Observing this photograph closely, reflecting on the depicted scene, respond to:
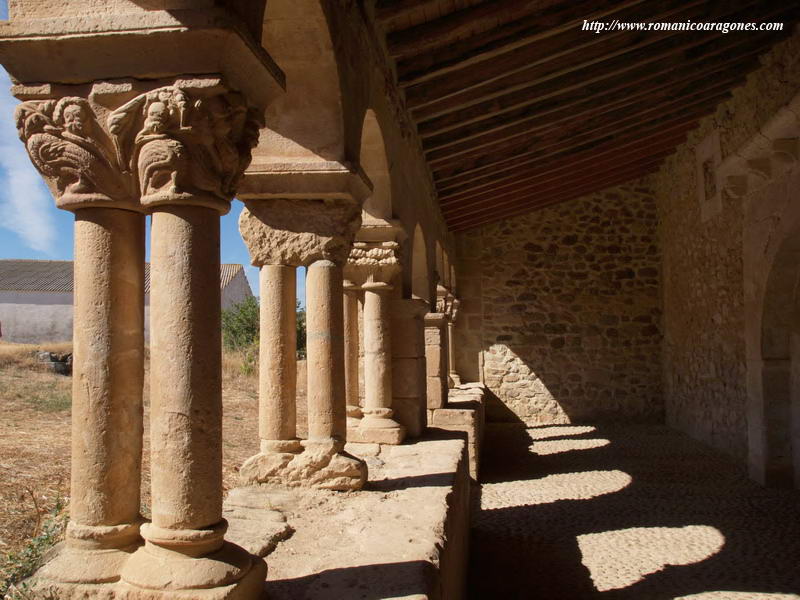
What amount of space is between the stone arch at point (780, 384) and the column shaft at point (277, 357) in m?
4.63

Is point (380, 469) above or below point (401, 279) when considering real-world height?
below

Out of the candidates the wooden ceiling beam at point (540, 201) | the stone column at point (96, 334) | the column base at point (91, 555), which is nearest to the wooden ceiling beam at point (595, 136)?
the wooden ceiling beam at point (540, 201)

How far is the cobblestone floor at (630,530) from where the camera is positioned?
13.3 ft

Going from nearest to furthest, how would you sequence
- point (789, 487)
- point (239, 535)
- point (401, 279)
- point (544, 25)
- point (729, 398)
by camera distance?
point (239, 535) < point (544, 25) < point (401, 279) < point (789, 487) < point (729, 398)

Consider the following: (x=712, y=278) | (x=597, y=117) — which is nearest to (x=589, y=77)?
(x=597, y=117)

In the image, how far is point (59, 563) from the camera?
1.92m

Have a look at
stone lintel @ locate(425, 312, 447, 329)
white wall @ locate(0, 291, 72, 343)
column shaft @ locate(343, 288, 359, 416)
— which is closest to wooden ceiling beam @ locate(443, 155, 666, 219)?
stone lintel @ locate(425, 312, 447, 329)

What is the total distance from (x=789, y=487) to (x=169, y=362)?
20.1 ft

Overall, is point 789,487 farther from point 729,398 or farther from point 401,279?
point 401,279

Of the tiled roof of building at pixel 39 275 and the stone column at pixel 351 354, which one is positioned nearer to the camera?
the stone column at pixel 351 354

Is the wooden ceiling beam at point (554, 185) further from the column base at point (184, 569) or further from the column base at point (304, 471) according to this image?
Answer: the column base at point (184, 569)

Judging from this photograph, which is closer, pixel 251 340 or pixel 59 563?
pixel 59 563

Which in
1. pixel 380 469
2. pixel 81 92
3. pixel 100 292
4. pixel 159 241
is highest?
pixel 81 92

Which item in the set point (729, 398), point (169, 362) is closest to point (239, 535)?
point (169, 362)
